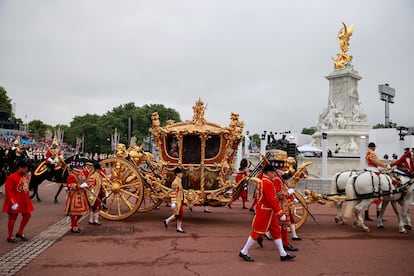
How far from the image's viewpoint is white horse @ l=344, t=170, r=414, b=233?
8711mm

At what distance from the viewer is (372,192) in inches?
343

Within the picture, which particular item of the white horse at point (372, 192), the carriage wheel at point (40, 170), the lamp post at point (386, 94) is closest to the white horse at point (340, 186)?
the white horse at point (372, 192)

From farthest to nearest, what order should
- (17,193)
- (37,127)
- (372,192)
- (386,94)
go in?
(37,127), (386,94), (372,192), (17,193)

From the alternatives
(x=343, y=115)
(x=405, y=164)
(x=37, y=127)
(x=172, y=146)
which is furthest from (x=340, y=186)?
(x=37, y=127)

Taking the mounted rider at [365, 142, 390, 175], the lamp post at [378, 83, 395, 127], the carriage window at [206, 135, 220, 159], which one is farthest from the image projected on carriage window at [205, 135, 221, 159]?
the lamp post at [378, 83, 395, 127]

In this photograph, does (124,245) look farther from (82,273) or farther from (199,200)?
(199,200)

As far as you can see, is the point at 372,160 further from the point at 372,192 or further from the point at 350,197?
the point at 350,197

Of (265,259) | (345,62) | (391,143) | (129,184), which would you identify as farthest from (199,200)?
(345,62)

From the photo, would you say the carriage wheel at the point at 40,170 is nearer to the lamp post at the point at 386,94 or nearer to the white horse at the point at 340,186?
the white horse at the point at 340,186

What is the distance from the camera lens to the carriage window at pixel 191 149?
952cm

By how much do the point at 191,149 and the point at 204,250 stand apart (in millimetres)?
3477

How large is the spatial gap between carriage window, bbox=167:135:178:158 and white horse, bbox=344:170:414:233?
4.54 meters

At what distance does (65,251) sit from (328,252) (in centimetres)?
478

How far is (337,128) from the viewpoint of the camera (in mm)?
33844
